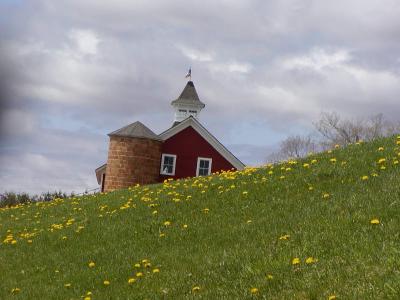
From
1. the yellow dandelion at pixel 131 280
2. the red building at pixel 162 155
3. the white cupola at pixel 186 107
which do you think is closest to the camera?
the yellow dandelion at pixel 131 280

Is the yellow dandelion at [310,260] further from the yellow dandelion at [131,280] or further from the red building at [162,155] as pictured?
the red building at [162,155]

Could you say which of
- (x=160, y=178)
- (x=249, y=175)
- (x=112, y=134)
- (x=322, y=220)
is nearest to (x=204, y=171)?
(x=160, y=178)

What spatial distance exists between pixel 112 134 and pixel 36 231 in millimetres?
22340

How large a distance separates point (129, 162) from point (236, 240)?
27197 mm

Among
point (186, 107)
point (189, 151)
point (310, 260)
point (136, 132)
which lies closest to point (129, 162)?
point (136, 132)

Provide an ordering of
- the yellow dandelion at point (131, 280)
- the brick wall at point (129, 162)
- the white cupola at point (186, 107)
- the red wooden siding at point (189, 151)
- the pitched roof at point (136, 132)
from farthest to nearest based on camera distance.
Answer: the white cupola at point (186, 107)
the red wooden siding at point (189, 151)
the pitched roof at point (136, 132)
the brick wall at point (129, 162)
the yellow dandelion at point (131, 280)

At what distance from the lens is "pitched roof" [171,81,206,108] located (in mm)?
55531

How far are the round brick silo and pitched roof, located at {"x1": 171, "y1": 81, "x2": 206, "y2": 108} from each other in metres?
16.8

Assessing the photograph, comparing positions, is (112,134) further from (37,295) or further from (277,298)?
(277,298)

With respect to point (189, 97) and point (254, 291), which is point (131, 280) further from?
point (189, 97)

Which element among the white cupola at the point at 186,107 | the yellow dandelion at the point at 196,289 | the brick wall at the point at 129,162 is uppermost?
the white cupola at the point at 186,107

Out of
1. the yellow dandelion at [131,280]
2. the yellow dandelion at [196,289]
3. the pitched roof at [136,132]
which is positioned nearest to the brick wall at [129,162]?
the pitched roof at [136,132]

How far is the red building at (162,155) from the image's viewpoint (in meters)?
37.2

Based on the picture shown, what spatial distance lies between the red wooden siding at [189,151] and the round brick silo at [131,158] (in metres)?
4.48
